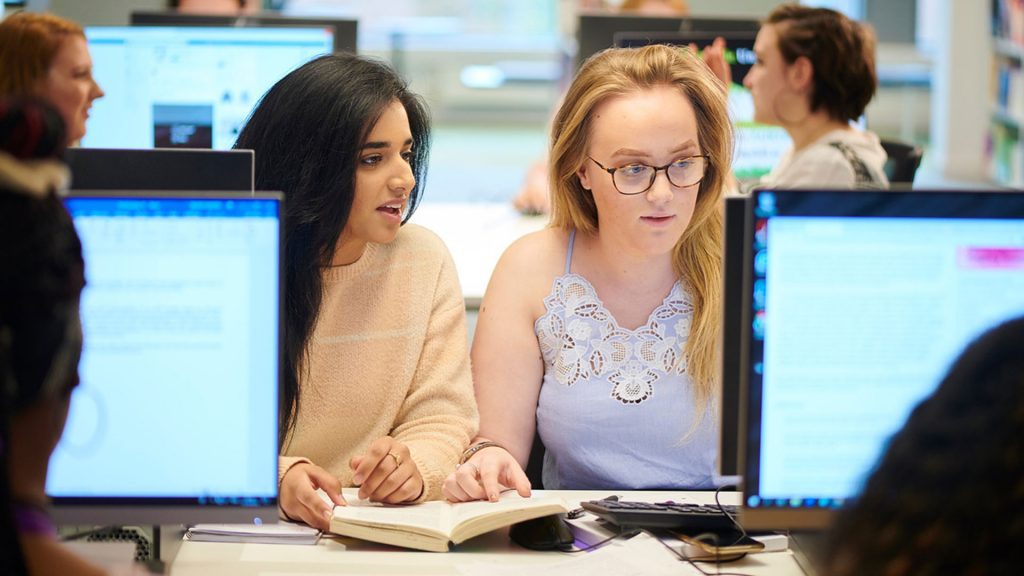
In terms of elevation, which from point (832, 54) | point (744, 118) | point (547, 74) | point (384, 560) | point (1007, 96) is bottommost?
point (384, 560)

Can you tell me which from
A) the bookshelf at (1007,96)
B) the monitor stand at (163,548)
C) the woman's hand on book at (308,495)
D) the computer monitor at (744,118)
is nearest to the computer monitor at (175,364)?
the monitor stand at (163,548)

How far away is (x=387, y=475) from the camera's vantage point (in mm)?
1554

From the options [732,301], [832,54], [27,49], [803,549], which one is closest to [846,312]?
[732,301]

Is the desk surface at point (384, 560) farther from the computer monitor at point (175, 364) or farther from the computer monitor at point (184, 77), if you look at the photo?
the computer monitor at point (184, 77)

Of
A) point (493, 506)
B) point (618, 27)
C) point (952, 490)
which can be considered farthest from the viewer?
point (618, 27)

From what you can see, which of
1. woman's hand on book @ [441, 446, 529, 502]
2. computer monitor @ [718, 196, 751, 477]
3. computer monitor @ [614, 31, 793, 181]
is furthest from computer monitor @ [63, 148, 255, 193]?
computer monitor @ [614, 31, 793, 181]

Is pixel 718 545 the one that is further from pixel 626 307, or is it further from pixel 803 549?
pixel 626 307

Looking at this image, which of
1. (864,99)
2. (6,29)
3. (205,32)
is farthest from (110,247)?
(864,99)

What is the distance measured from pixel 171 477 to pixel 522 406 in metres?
0.69

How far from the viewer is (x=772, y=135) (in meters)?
3.69

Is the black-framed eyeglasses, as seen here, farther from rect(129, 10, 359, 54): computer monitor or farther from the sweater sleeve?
rect(129, 10, 359, 54): computer monitor

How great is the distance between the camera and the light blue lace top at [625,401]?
71.8 inches

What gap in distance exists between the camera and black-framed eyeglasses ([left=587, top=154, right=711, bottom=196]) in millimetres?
1775

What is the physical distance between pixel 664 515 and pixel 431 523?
0.29m
